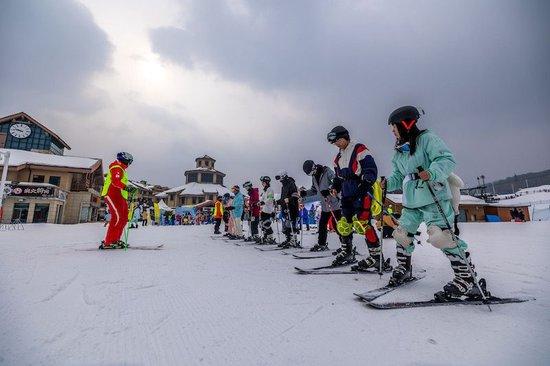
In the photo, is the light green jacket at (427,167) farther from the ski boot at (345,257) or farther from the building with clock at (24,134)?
the building with clock at (24,134)

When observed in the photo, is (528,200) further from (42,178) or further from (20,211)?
(42,178)

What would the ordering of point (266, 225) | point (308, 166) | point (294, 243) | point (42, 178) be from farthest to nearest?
point (42, 178)
point (266, 225)
point (294, 243)
point (308, 166)

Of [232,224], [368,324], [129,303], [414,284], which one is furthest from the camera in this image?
[232,224]

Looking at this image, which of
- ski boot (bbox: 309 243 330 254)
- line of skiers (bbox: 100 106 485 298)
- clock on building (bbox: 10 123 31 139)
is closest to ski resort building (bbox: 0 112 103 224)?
clock on building (bbox: 10 123 31 139)

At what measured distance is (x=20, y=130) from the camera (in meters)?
33.3

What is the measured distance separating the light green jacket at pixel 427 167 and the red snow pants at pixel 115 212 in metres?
5.38

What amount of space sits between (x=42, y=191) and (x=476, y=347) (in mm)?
34705

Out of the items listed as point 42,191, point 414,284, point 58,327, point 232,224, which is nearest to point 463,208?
point 232,224

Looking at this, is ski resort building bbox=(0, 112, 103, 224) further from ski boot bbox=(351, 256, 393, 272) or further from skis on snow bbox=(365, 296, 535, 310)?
skis on snow bbox=(365, 296, 535, 310)

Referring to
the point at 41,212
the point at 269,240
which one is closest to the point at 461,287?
the point at 269,240

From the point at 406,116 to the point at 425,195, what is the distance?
0.84 m

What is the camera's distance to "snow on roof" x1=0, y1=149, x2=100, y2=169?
28.6 meters

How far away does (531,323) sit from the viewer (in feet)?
5.48

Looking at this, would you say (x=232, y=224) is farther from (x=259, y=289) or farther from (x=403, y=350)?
(x=403, y=350)
